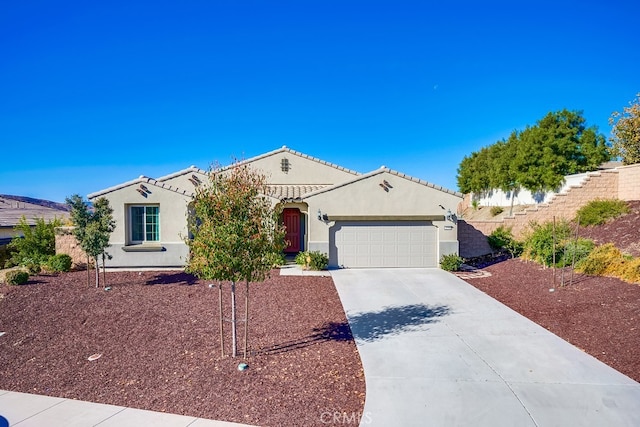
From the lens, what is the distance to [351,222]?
53.0ft

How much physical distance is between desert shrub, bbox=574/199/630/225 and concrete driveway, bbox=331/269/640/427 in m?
11.4

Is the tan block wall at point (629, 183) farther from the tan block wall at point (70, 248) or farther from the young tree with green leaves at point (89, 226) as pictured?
the tan block wall at point (70, 248)

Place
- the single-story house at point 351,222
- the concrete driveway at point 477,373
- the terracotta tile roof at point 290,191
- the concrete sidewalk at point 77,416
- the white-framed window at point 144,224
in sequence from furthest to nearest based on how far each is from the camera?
the terracotta tile roof at point 290,191 → the white-framed window at point 144,224 → the single-story house at point 351,222 → the concrete driveway at point 477,373 → the concrete sidewalk at point 77,416

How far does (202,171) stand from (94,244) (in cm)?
833

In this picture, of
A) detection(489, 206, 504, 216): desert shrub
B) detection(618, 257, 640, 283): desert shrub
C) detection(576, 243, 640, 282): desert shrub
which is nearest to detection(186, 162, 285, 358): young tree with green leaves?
detection(618, 257, 640, 283): desert shrub

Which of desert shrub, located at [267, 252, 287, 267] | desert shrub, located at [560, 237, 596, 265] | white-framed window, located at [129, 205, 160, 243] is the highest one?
white-framed window, located at [129, 205, 160, 243]

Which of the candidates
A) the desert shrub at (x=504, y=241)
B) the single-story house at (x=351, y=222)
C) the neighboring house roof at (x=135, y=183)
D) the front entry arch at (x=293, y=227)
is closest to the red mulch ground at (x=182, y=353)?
the single-story house at (x=351, y=222)

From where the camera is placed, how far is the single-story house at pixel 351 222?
15.7 meters

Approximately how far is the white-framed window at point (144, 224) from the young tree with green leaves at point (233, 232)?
1009cm

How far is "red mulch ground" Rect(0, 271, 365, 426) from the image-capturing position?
18.2 feet

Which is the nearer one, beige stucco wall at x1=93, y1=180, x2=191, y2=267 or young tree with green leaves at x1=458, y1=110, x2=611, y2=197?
beige stucco wall at x1=93, y1=180, x2=191, y2=267

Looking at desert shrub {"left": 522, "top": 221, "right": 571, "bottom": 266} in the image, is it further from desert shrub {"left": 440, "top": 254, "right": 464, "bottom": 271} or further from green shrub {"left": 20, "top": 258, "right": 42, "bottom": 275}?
green shrub {"left": 20, "top": 258, "right": 42, "bottom": 275}

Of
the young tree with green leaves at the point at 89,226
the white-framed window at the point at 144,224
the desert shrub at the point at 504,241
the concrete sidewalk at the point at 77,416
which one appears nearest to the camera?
the concrete sidewalk at the point at 77,416

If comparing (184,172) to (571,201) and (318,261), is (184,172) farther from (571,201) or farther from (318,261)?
(571,201)
